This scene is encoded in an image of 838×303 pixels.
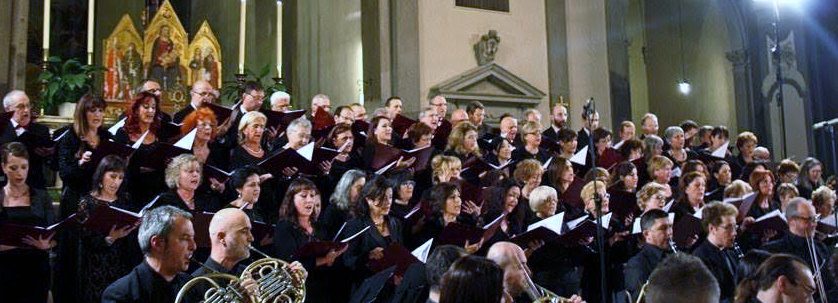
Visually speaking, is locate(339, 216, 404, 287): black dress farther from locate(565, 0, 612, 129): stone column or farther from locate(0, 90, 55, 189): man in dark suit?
locate(565, 0, 612, 129): stone column

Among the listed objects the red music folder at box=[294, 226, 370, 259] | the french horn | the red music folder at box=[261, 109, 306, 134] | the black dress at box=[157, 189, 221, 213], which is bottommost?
the french horn

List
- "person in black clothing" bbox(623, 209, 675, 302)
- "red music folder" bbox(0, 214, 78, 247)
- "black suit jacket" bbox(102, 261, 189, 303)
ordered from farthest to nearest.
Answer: "person in black clothing" bbox(623, 209, 675, 302)
"red music folder" bbox(0, 214, 78, 247)
"black suit jacket" bbox(102, 261, 189, 303)

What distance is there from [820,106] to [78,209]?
10.9 metres

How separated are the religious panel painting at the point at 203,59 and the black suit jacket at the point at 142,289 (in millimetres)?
6197

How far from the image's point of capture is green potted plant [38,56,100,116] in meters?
6.80

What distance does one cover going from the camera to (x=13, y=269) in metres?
4.31

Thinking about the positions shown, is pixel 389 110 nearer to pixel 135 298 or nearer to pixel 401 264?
pixel 401 264

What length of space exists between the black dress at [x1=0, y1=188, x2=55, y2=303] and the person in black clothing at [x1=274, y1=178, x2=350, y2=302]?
112 cm

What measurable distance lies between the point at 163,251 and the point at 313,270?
143 centimetres

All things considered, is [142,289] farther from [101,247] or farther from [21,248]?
[21,248]

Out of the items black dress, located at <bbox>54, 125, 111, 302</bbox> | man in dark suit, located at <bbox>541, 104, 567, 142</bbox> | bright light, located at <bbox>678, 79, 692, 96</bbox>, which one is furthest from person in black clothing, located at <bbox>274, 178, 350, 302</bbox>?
bright light, located at <bbox>678, 79, 692, 96</bbox>

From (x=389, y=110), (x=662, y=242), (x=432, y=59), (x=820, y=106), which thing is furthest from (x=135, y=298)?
(x=820, y=106)

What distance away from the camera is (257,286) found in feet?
10.4

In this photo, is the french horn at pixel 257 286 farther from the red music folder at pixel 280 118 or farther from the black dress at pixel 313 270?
the red music folder at pixel 280 118
